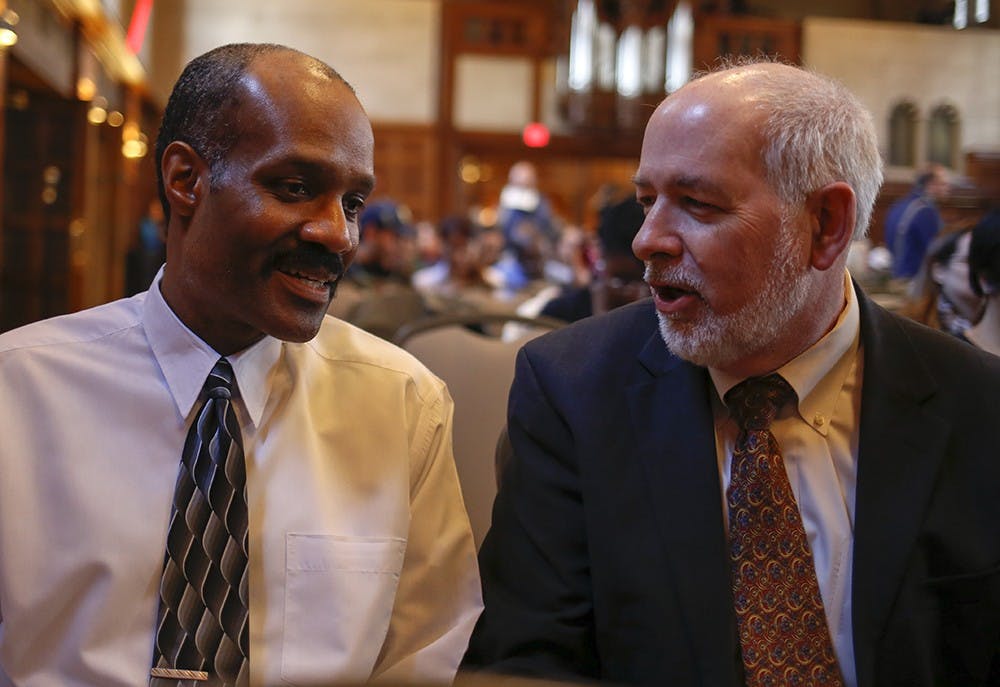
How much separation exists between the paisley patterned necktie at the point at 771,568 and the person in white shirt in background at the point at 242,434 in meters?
0.38

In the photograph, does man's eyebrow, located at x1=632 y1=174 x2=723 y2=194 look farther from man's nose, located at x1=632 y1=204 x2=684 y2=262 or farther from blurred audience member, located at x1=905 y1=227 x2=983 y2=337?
blurred audience member, located at x1=905 y1=227 x2=983 y2=337

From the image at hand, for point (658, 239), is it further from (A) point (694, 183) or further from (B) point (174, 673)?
(B) point (174, 673)

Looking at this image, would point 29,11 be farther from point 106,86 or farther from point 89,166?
point 106,86

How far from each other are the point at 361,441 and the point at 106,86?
9635 mm

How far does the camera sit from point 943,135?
1395 centimetres

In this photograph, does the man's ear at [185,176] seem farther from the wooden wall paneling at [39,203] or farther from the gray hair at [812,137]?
the wooden wall paneling at [39,203]

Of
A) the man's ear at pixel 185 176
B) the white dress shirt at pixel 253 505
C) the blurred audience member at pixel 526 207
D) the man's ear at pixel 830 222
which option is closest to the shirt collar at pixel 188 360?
the white dress shirt at pixel 253 505

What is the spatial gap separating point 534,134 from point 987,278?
11.6m

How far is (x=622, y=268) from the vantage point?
9.83ft

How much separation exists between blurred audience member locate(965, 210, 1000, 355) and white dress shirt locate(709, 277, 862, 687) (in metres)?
0.83

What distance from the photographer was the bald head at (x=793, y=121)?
1560 millimetres

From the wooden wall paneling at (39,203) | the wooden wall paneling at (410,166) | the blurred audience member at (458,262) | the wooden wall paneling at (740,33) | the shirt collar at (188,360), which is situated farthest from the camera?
the wooden wall paneling at (740,33)

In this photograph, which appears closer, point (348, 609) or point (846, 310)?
point (348, 609)

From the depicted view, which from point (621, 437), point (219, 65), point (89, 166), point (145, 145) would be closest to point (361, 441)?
point (621, 437)
